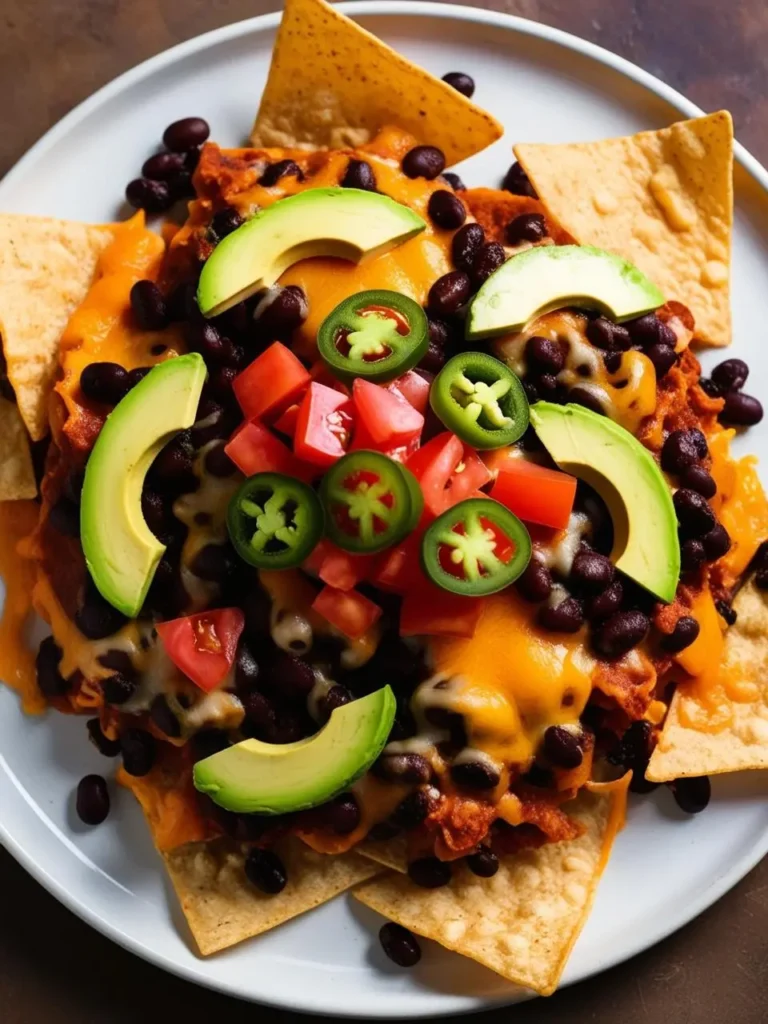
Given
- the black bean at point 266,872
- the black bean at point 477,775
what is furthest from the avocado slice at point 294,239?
the black bean at point 266,872

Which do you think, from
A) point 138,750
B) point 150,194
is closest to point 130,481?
point 138,750

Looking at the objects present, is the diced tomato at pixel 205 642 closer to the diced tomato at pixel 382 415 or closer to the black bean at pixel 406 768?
the black bean at pixel 406 768

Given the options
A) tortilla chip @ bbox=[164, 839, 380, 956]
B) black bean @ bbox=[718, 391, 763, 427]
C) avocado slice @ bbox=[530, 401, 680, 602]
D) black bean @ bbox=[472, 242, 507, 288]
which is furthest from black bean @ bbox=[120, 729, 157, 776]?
black bean @ bbox=[718, 391, 763, 427]

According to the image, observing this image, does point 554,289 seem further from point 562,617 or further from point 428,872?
point 428,872

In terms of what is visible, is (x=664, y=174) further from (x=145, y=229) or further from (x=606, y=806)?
(x=606, y=806)

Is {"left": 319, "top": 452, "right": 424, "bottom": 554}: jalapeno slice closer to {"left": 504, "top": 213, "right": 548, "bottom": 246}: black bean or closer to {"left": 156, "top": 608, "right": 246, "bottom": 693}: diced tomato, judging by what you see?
{"left": 156, "top": 608, "right": 246, "bottom": 693}: diced tomato

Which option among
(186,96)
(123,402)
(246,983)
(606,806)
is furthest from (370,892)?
(186,96)
